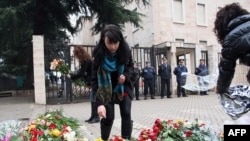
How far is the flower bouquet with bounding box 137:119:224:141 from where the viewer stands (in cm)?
312

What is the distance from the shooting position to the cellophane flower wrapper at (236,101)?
10.5ft

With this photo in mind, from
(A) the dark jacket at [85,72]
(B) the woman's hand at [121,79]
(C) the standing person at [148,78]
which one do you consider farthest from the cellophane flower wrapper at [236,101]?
(C) the standing person at [148,78]

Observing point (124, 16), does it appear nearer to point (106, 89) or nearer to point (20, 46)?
point (20, 46)

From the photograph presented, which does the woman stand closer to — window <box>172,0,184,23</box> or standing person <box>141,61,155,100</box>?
standing person <box>141,61,155,100</box>

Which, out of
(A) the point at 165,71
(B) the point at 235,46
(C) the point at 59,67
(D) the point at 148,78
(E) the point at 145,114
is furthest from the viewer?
(A) the point at 165,71

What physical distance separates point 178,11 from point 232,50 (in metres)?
26.8

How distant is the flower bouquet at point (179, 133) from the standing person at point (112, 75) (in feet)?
2.77

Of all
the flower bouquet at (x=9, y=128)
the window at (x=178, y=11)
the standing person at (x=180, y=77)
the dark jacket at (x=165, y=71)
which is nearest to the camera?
the flower bouquet at (x=9, y=128)

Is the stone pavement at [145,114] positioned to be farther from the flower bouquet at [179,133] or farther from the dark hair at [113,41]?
the flower bouquet at [179,133]

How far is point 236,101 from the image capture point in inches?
129

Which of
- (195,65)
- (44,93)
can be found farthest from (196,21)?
(44,93)

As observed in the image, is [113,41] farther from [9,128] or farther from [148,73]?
[148,73]

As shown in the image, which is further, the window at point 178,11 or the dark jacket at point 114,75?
the window at point 178,11

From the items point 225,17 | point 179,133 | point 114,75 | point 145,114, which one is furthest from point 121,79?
point 145,114
